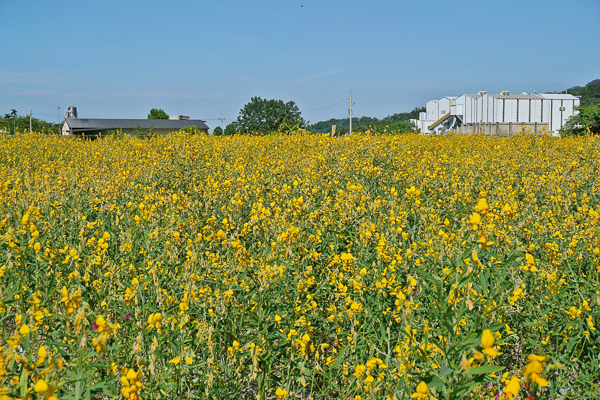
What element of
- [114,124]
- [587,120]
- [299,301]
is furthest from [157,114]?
[299,301]

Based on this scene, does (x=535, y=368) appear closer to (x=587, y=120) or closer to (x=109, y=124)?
(x=587, y=120)

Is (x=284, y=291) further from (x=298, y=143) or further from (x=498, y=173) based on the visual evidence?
(x=298, y=143)

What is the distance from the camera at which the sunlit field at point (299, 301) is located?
150 cm

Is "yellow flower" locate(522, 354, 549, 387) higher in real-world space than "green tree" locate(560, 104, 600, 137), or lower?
lower

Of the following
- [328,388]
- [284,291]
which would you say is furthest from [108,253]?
[328,388]

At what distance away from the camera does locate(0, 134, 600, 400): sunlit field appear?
4.91ft

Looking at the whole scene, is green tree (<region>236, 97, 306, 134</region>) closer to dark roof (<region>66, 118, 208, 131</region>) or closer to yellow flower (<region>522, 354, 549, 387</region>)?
dark roof (<region>66, 118, 208, 131</region>)

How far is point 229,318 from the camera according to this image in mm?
2213

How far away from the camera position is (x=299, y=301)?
2.20 m

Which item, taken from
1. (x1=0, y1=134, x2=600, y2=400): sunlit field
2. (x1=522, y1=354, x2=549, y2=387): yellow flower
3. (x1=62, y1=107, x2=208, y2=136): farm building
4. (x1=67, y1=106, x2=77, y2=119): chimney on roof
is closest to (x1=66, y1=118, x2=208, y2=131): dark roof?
(x1=62, y1=107, x2=208, y2=136): farm building

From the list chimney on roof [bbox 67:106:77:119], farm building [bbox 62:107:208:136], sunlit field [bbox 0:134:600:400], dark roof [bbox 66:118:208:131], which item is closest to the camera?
sunlit field [bbox 0:134:600:400]

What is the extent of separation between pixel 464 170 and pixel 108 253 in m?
5.04

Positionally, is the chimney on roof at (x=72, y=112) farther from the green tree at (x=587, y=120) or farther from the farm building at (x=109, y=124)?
the green tree at (x=587, y=120)

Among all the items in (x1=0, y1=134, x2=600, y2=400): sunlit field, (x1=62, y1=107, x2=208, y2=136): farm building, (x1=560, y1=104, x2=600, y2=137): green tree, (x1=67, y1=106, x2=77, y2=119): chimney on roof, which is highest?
(x1=67, y1=106, x2=77, y2=119): chimney on roof
